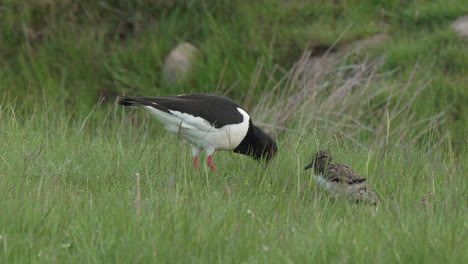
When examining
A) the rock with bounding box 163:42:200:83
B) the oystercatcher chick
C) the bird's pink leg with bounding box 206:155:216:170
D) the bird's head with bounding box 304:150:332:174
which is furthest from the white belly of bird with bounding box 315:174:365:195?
the rock with bounding box 163:42:200:83

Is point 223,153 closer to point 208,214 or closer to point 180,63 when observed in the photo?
point 208,214

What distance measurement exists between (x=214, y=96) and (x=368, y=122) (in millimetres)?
3016

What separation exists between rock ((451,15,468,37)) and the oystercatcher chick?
5369mm

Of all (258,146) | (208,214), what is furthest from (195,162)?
(208,214)

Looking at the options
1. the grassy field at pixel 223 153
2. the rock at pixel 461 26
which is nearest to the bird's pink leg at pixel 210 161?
the grassy field at pixel 223 153

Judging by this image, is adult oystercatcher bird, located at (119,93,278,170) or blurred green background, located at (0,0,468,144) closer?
adult oystercatcher bird, located at (119,93,278,170)

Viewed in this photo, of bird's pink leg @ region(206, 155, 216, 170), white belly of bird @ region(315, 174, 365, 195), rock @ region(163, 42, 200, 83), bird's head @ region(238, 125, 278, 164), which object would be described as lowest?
rock @ region(163, 42, 200, 83)

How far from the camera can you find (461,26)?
10.6 meters

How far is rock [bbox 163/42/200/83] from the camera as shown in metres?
10.7

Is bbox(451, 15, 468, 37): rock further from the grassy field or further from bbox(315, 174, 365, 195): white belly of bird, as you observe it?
bbox(315, 174, 365, 195): white belly of bird

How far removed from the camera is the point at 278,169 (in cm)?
593

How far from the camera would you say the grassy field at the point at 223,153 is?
4.16 metres

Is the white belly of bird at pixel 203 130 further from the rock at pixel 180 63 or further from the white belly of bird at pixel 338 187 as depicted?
the rock at pixel 180 63

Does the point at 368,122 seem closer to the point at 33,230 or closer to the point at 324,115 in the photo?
the point at 324,115
